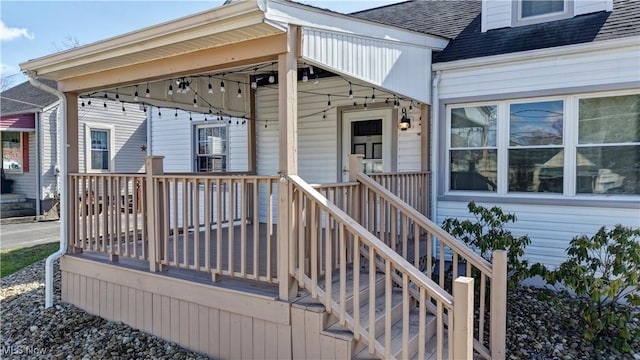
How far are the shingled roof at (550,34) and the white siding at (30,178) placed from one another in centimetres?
1289

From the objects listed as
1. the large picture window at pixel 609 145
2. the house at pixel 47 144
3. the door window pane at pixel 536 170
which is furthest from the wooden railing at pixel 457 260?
the house at pixel 47 144

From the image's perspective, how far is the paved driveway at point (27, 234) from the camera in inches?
348

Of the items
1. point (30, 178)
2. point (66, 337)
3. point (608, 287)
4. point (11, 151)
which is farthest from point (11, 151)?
point (608, 287)

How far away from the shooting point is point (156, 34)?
3641mm

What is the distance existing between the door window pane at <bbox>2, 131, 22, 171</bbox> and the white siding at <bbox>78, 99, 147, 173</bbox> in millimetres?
2195

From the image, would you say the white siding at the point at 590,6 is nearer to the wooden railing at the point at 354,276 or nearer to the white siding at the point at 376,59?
the white siding at the point at 376,59

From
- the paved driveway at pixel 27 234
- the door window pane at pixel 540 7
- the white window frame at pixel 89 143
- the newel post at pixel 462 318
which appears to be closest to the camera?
the newel post at pixel 462 318

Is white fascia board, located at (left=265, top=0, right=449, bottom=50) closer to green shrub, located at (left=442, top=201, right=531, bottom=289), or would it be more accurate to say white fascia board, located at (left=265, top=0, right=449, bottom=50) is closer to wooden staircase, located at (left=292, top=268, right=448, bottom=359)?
wooden staircase, located at (left=292, top=268, right=448, bottom=359)

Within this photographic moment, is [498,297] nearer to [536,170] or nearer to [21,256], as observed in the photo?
[536,170]

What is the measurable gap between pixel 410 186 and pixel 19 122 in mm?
12727

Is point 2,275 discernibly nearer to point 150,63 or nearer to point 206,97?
point 206,97

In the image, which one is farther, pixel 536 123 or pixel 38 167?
pixel 38 167

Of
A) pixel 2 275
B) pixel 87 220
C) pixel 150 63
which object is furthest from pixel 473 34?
pixel 2 275

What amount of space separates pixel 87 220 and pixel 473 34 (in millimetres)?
6108
